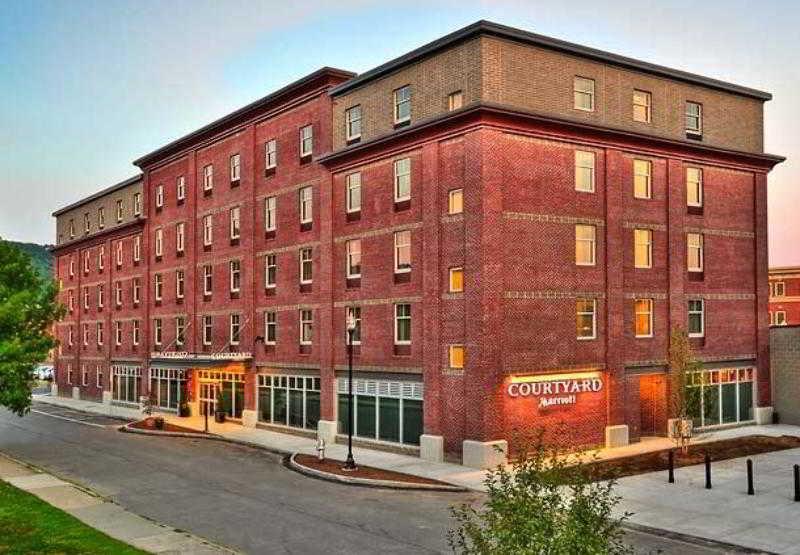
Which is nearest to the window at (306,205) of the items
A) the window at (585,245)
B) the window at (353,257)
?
the window at (353,257)

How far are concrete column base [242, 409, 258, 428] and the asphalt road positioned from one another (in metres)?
4.56

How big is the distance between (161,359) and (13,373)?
16.2 metres

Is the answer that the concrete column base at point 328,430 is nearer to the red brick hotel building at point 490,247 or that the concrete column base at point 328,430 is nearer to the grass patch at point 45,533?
the red brick hotel building at point 490,247

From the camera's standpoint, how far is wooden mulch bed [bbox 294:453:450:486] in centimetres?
2889

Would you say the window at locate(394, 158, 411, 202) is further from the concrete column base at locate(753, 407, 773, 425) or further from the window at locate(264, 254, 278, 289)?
the concrete column base at locate(753, 407, 773, 425)

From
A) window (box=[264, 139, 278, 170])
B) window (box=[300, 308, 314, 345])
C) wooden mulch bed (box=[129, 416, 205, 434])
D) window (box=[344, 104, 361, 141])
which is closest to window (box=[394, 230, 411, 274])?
window (box=[344, 104, 361, 141])

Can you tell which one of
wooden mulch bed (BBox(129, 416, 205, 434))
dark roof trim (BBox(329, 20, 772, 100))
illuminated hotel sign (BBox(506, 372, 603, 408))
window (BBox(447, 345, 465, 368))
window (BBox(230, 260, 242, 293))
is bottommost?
wooden mulch bed (BBox(129, 416, 205, 434))

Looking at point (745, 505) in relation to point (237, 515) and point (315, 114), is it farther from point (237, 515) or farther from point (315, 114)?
point (315, 114)

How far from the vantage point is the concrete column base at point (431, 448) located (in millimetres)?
32906

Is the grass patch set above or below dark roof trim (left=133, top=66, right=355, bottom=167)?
below

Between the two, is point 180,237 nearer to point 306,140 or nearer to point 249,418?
point 249,418

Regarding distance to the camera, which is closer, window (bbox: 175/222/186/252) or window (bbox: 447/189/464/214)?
window (bbox: 447/189/464/214)

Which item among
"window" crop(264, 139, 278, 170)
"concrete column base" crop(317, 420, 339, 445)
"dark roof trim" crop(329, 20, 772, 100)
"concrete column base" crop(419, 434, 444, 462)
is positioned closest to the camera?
"dark roof trim" crop(329, 20, 772, 100)

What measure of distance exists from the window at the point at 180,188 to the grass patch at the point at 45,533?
107 ft
